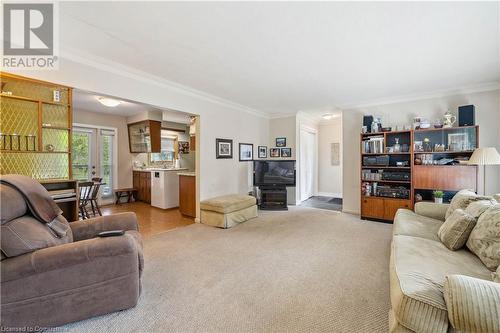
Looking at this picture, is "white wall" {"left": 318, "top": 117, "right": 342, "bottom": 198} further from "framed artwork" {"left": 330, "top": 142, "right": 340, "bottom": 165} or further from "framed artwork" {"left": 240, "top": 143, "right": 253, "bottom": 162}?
"framed artwork" {"left": 240, "top": 143, "right": 253, "bottom": 162}

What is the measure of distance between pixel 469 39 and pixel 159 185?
19.6 feet

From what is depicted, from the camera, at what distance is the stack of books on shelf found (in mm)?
4422

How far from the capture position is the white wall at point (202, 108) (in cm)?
273

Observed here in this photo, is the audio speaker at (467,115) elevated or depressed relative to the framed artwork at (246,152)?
elevated

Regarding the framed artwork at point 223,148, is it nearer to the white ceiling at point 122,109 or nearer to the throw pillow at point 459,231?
the white ceiling at point 122,109

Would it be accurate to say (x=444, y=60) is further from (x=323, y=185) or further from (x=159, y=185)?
(x=159, y=185)

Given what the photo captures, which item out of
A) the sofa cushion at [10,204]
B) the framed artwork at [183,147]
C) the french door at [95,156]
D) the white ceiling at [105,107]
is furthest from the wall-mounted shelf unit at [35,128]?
the framed artwork at [183,147]

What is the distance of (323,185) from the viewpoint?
753cm

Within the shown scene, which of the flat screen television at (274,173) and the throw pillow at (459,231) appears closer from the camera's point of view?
the throw pillow at (459,231)

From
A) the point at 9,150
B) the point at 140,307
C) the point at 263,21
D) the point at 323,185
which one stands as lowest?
the point at 140,307

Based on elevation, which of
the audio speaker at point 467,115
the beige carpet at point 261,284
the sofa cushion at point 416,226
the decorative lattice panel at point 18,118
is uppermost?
the audio speaker at point 467,115

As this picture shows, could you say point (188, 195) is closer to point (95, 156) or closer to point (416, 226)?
point (95, 156)

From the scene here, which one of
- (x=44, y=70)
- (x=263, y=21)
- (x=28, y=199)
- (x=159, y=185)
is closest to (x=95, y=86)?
(x=44, y=70)

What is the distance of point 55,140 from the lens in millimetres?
2705
